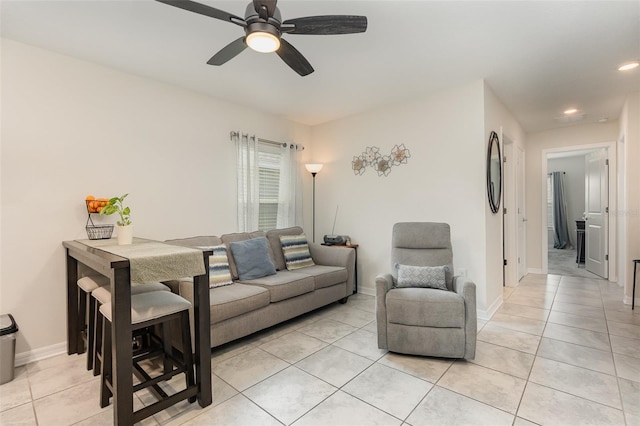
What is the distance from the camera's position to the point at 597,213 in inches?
198

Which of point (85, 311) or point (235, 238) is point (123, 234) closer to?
point (85, 311)

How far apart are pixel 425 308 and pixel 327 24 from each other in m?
2.06

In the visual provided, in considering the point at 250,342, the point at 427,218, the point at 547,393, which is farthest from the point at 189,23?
the point at 547,393

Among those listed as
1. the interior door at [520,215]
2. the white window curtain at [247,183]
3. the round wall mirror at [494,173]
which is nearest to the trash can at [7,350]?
the white window curtain at [247,183]

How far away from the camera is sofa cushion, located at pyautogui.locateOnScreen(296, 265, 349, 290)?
335 centimetres

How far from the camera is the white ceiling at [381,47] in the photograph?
2.00 metres

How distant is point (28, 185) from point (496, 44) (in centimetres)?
390

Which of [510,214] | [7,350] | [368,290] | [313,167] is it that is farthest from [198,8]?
[510,214]

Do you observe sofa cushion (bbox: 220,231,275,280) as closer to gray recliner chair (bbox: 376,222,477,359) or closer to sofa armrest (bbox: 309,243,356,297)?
sofa armrest (bbox: 309,243,356,297)

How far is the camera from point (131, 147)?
292cm

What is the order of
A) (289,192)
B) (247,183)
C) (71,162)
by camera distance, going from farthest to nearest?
(289,192)
(247,183)
(71,162)

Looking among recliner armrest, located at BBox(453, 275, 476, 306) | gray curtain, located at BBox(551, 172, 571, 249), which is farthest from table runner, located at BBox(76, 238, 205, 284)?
gray curtain, located at BBox(551, 172, 571, 249)

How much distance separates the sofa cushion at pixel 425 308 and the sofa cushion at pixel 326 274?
1.04m

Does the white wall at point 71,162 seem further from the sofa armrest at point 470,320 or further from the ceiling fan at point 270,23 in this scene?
the sofa armrest at point 470,320
